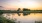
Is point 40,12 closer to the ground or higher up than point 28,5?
closer to the ground

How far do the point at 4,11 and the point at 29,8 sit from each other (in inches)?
14.4

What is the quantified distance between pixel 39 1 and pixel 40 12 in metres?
0.16

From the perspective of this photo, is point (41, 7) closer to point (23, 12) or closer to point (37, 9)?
point (37, 9)

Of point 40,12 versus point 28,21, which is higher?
point 40,12

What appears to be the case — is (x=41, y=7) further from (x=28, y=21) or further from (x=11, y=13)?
(x=11, y=13)

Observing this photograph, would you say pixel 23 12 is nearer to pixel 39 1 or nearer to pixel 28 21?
pixel 28 21

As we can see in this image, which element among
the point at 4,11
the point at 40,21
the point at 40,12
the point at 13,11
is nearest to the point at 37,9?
the point at 40,12

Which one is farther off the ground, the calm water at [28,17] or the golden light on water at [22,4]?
the golden light on water at [22,4]

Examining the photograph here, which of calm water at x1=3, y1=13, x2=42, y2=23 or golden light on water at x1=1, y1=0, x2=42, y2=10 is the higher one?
golden light on water at x1=1, y1=0, x2=42, y2=10

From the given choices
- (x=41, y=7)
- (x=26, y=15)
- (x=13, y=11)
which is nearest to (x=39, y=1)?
(x=41, y=7)

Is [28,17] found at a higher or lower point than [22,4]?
lower

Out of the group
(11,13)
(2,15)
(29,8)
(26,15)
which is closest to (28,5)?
(29,8)

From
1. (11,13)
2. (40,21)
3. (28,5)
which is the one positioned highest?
(28,5)

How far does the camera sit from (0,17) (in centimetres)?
151
